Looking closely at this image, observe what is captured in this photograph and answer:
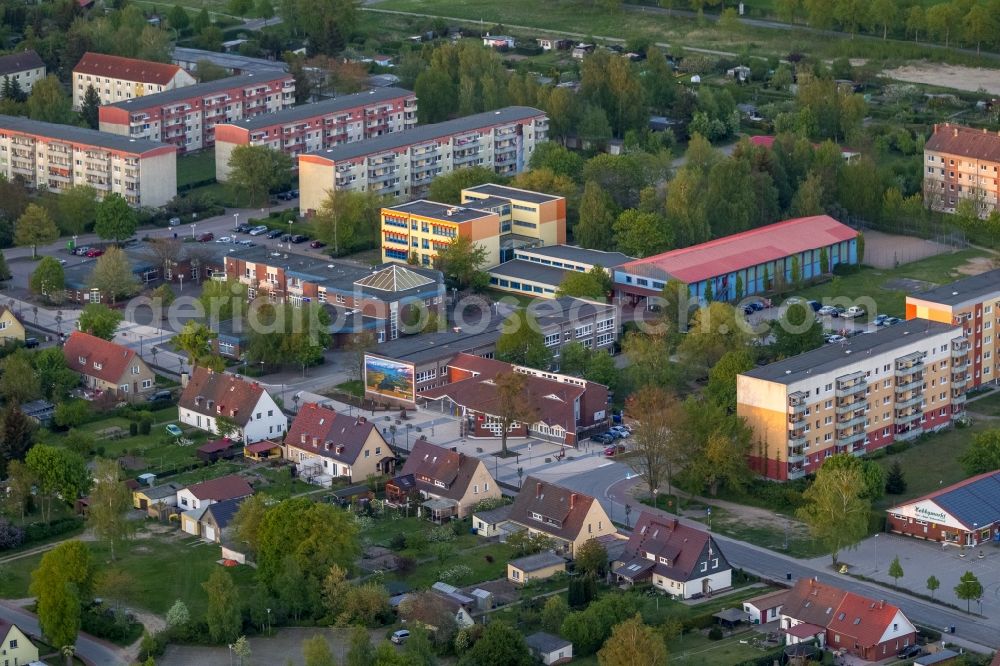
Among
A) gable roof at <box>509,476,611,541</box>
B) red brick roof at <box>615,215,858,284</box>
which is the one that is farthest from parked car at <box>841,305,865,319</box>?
gable roof at <box>509,476,611,541</box>

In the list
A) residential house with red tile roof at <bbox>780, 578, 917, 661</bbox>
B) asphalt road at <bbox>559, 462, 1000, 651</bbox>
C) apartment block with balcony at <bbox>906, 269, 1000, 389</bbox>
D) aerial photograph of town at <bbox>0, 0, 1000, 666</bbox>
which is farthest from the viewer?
apartment block with balcony at <bbox>906, 269, 1000, 389</bbox>

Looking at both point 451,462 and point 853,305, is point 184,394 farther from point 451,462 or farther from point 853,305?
point 853,305

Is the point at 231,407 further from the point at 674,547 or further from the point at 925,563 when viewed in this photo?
the point at 925,563

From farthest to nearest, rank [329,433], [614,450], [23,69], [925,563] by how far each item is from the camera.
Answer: [23,69], [614,450], [329,433], [925,563]

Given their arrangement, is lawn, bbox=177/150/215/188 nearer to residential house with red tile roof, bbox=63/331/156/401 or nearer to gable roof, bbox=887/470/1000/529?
residential house with red tile roof, bbox=63/331/156/401

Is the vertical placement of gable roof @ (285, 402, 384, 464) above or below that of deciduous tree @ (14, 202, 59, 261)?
below

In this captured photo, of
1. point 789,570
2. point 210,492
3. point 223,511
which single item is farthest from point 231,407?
point 789,570

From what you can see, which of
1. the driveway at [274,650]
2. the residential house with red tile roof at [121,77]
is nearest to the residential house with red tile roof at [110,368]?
the driveway at [274,650]
